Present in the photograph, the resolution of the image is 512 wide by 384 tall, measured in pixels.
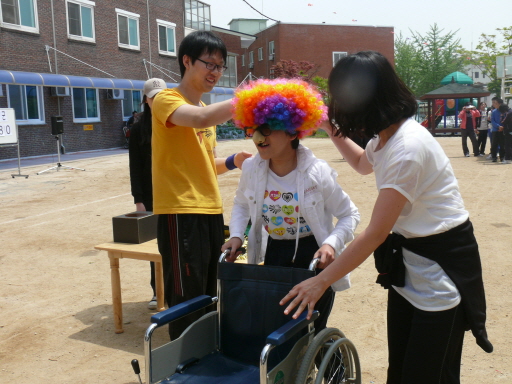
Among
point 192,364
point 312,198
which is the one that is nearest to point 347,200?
point 312,198

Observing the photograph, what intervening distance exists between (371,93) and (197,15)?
3347 centimetres

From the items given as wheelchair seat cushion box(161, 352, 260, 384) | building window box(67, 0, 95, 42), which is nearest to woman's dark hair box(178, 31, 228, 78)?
wheelchair seat cushion box(161, 352, 260, 384)

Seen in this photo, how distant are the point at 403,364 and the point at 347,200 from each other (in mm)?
839

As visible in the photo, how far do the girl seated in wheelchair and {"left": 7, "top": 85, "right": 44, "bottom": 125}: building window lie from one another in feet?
65.9

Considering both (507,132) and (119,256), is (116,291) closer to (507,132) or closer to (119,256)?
(119,256)

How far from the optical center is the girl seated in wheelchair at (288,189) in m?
2.56

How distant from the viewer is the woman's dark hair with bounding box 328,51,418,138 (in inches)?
82.0

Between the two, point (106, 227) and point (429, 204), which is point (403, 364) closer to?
point (429, 204)

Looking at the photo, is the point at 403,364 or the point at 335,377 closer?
the point at 403,364

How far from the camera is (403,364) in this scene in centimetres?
230

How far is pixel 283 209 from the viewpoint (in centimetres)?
270

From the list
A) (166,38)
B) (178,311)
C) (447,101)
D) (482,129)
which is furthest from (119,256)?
(447,101)

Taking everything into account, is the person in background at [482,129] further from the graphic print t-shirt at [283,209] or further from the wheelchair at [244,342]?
the wheelchair at [244,342]

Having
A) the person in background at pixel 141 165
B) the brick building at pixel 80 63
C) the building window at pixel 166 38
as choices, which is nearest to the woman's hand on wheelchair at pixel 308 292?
the person in background at pixel 141 165
